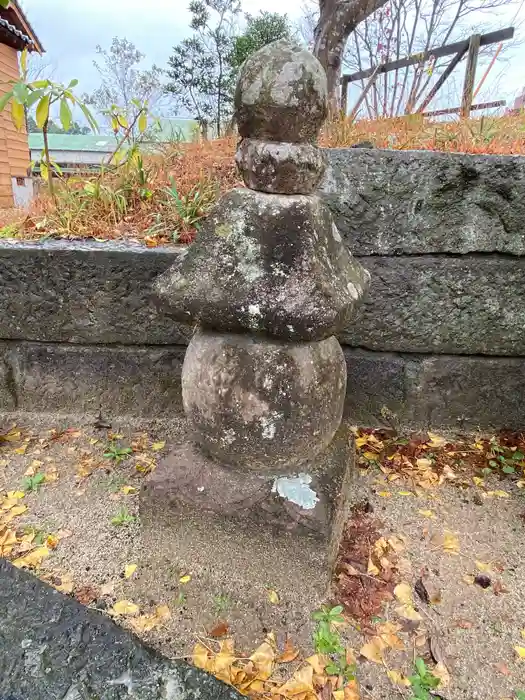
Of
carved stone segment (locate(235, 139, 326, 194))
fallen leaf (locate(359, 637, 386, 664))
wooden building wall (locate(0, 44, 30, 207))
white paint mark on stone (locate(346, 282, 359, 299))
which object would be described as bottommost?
fallen leaf (locate(359, 637, 386, 664))

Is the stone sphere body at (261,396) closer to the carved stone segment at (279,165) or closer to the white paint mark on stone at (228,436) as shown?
the white paint mark on stone at (228,436)

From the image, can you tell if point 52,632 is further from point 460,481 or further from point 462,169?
point 462,169

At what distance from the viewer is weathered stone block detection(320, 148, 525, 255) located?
7.48ft

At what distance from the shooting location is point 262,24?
370 inches

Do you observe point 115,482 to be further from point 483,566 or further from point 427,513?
point 483,566

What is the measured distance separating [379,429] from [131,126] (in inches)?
99.6

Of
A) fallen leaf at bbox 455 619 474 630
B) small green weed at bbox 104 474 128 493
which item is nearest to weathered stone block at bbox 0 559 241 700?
fallen leaf at bbox 455 619 474 630

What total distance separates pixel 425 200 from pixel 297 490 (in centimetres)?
152

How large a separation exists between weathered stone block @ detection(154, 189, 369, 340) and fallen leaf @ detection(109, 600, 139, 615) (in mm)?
994

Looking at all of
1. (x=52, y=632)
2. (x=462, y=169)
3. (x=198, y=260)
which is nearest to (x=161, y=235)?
(x=198, y=260)

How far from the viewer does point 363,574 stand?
1.76 metres

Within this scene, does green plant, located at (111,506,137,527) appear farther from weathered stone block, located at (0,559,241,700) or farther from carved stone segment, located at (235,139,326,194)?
carved stone segment, located at (235,139,326,194)

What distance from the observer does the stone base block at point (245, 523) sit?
1.58 metres

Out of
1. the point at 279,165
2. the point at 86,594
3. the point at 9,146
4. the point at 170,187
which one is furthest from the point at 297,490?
the point at 9,146
